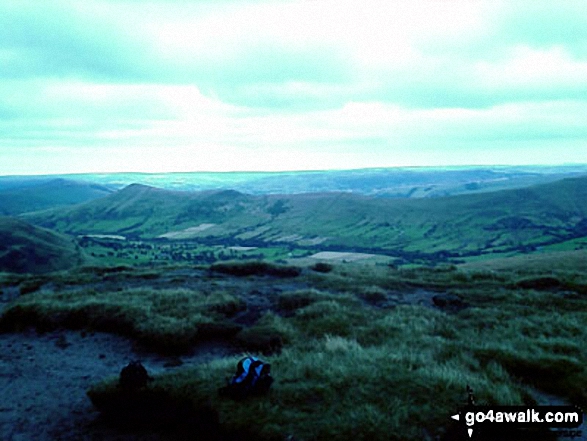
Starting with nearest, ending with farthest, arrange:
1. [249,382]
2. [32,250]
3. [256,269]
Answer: [249,382] < [256,269] < [32,250]

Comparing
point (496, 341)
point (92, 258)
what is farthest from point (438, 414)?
point (92, 258)

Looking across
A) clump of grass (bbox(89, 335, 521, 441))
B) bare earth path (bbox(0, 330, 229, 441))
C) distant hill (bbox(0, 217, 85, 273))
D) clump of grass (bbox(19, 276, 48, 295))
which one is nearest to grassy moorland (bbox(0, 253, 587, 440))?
clump of grass (bbox(89, 335, 521, 441))

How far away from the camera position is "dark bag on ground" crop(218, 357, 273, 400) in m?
10.2

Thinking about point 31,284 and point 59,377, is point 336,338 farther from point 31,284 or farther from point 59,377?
point 31,284

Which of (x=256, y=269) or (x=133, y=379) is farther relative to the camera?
(x=256, y=269)

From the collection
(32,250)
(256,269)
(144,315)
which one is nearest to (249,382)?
(144,315)

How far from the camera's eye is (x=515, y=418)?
877 cm

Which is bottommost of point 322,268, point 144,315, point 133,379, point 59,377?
point 322,268

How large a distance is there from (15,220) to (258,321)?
629 feet

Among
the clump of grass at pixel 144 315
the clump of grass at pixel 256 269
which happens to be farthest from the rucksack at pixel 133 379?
the clump of grass at pixel 256 269

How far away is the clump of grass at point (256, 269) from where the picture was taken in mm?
33281

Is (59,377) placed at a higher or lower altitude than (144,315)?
lower

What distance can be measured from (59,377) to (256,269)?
67.8 ft

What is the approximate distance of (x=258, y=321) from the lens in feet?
65.8
